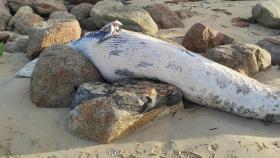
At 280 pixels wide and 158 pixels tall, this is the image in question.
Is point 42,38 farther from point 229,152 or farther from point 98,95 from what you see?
point 229,152

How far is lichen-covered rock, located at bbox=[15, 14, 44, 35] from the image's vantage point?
722cm

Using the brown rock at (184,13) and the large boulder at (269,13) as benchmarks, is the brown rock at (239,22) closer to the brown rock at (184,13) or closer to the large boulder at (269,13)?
the large boulder at (269,13)

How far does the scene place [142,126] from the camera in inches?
180

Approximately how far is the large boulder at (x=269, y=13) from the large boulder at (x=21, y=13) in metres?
3.33

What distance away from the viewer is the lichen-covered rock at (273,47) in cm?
607

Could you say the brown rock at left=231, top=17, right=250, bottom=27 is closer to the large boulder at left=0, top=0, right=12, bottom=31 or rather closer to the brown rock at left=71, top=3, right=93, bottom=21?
the brown rock at left=71, top=3, right=93, bottom=21

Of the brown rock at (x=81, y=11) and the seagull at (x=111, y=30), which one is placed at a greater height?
the seagull at (x=111, y=30)

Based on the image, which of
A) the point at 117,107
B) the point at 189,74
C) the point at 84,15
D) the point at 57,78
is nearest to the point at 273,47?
the point at 189,74

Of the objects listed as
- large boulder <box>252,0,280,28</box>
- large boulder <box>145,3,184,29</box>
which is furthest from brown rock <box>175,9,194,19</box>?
large boulder <box>252,0,280,28</box>

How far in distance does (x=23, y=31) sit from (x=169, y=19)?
6.73ft

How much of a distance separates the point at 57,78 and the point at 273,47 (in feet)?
8.88

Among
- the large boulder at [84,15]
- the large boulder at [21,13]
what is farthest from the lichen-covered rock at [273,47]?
the large boulder at [21,13]

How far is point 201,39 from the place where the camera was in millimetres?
6176

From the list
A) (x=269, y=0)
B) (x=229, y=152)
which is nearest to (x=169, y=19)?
(x=269, y=0)
